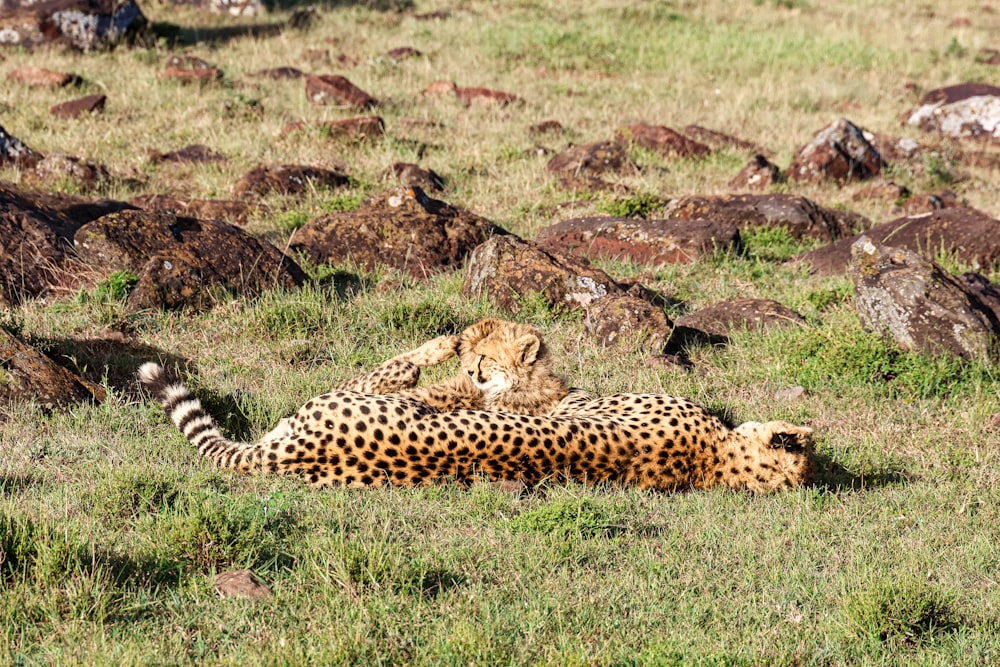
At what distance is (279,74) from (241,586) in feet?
39.1

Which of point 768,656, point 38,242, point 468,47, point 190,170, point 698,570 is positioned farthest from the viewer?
point 468,47

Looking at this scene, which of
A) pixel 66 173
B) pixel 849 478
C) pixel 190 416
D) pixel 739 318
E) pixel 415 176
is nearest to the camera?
pixel 190 416

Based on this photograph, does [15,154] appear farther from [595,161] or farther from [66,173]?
[595,161]

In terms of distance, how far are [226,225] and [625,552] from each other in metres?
4.78

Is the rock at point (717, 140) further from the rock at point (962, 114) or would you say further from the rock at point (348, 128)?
the rock at point (348, 128)

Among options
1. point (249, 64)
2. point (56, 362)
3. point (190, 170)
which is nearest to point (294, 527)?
point (56, 362)

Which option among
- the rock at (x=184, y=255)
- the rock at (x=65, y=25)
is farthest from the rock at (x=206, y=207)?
the rock at (x=65, y=25)

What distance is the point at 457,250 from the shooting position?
8.91 m

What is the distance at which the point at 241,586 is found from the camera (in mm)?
3891

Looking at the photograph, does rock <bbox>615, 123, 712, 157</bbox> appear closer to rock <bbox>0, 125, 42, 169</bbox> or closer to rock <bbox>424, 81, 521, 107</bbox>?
rock <bbox>424, 81, 521, 107</bbox>

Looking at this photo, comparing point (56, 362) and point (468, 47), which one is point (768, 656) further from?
point (468, 47)

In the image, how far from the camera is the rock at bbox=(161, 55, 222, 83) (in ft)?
46.0

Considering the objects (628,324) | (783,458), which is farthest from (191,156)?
(783,458)

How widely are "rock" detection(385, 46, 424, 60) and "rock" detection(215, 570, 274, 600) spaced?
43.9 ft
